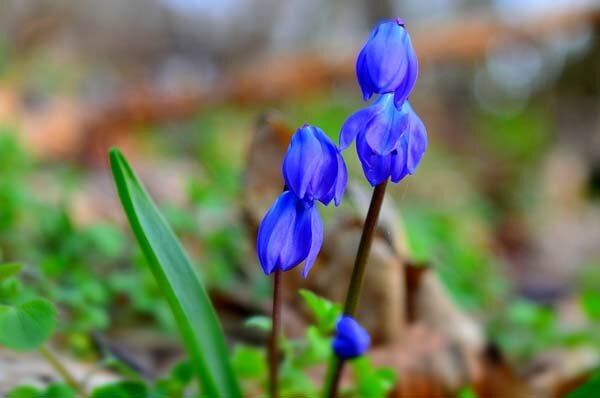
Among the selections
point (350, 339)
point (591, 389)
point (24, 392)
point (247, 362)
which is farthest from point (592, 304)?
point (24, 392)

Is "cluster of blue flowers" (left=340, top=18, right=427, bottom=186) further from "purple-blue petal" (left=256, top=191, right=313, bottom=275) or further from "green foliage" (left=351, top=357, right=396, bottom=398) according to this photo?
"green foliage" (left=351, top=357, right=396, bottom=398)

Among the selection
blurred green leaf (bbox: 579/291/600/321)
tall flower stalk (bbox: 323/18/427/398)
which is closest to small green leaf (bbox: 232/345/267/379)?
tall flower stalk (bbox: 323/18/427/398)

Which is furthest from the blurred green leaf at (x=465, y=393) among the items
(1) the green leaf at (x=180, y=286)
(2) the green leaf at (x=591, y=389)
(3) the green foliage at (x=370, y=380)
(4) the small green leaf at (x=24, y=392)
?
(4) the small green leaf at (x=24, y=392)

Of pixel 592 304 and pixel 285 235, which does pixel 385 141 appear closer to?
pixel 285 235

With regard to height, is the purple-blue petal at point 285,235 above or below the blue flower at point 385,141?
below

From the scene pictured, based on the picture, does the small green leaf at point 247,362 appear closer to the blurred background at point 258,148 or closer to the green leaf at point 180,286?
the green leaf at point 180,286
